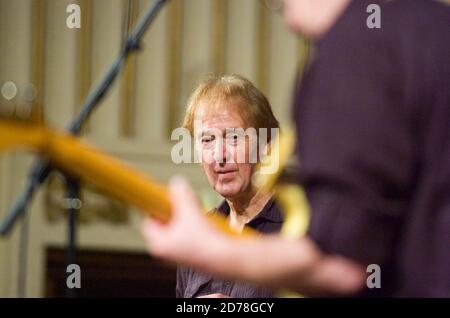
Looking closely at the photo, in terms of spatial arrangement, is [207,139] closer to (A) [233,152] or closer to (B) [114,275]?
(A) [233,152]

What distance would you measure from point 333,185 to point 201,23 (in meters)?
2.15

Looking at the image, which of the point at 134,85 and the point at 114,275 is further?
the point at 134,85

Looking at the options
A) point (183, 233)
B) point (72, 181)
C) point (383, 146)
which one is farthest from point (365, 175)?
point (72, 181)

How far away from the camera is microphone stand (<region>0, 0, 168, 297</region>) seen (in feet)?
3.79

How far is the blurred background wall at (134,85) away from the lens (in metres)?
2.72

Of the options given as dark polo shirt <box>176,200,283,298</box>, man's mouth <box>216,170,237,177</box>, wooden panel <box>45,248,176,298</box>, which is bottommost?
wooden panel <box>45,248,176,298</box>

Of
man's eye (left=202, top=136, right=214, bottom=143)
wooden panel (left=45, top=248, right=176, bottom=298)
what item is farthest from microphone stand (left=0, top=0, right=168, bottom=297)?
wooden panel (left=45, top=248, right=176, bottom=298)

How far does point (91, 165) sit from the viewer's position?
2.46 ft

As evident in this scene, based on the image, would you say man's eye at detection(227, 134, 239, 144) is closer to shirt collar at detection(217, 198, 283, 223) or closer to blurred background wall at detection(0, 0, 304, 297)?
shirt collar at detection(217, 198, 283, 223)

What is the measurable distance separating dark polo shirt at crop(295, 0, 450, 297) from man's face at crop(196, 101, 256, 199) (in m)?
0.83

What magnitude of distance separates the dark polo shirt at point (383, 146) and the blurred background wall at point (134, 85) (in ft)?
6.43

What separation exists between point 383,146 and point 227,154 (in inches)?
35.1
